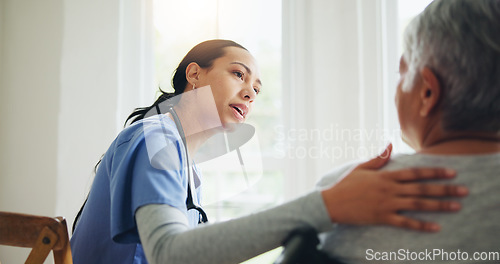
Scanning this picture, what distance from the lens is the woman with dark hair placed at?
0.53 m

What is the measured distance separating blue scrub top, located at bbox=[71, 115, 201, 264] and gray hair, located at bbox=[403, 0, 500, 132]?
0.51 m

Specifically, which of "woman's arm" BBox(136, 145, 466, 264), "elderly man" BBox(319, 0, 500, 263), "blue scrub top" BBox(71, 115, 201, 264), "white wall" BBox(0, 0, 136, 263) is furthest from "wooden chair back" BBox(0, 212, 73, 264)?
"white wall" BBox(0, 0, 136, 263)

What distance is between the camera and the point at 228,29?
7.23ft

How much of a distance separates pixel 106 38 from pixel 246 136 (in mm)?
1002

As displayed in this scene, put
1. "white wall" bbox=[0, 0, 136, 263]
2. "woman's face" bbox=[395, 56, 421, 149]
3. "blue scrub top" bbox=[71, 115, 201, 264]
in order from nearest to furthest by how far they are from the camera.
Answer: "woman's face" bbox=[395, 56, 421, 149] → "blue scrub top" bbox=[71, 115, 201, 264] → "white wall" bbox=[0, 0, 136, 263]

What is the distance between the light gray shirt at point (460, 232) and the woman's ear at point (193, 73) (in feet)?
2.73

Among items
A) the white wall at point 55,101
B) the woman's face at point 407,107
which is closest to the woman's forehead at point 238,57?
the woman's face at point 407,107

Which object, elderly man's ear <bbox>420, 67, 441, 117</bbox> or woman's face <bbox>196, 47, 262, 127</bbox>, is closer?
elderly man's ear <bbox>420, 67, 441, 117</bbox>

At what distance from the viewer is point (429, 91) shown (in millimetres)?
593

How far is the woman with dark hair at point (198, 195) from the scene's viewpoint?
533 mm

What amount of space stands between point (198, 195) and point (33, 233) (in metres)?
0.57

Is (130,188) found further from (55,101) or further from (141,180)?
(55,101)

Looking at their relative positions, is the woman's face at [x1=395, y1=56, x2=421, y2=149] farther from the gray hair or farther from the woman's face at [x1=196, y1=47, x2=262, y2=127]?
the woman's face at [x1=196, y1=47, x2=262, y2=127]

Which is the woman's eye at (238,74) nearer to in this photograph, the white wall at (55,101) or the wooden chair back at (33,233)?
the wooden chair back at (33,233)
